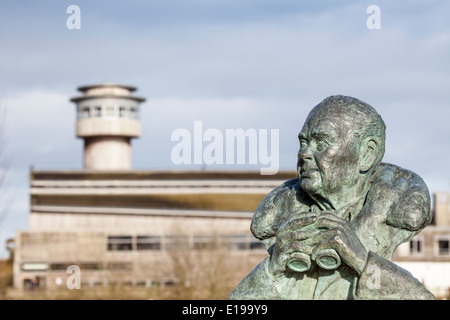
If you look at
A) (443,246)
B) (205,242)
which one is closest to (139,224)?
(205,242)

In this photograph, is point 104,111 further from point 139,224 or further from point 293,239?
point 293,239

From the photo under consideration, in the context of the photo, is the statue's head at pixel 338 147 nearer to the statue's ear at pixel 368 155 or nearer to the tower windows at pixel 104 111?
the statue's ear at pixel 368 155

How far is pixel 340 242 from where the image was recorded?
22.9 ft

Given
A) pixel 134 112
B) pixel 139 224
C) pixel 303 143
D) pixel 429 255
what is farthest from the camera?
pixel 134 112

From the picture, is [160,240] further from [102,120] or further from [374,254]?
[374,254]

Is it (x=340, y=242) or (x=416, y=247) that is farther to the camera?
(x=416, y=247)

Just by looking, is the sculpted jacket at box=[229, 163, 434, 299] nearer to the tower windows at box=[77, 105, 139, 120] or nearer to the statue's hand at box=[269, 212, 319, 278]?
the statue's hand at box=[269, 212, 319, 278]

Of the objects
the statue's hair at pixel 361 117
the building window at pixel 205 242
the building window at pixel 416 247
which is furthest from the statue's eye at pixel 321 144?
the building window at pixel 416 247

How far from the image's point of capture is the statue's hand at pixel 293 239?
23.3 ft

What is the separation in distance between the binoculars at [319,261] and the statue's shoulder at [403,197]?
0.65 meters

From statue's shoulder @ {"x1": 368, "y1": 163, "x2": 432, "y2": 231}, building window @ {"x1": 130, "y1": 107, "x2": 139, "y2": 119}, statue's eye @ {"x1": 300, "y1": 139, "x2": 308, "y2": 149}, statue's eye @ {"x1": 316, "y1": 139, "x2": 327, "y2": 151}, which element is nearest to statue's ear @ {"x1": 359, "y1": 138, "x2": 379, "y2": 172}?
statue's shoulder @ {"x1": 368, "y1": 163, "x2": 432, "y2": 231}

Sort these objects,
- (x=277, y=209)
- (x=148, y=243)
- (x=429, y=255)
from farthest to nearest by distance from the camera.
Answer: (x=148, y=243) → (x=429, y=255) → (x=277, y=209)

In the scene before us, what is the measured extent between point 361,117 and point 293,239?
1.20m
